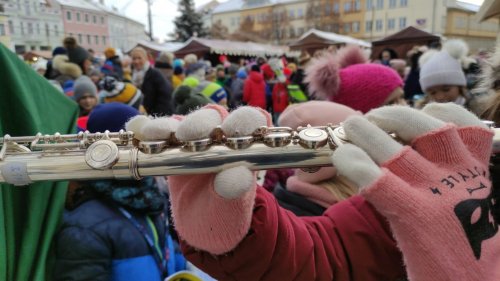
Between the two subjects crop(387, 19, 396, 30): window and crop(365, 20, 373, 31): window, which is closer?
crop(387, 19, 396, 30): window

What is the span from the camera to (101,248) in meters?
1.26

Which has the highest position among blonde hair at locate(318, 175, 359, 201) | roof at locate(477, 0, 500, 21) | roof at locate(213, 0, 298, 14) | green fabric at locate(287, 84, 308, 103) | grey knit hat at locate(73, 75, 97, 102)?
roof at locate(213, 0, 298, 14)

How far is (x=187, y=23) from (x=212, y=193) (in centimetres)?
3415

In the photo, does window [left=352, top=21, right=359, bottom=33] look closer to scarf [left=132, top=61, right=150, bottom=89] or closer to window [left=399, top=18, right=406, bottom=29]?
window [left=399, top=18, right=406, bottom=29]

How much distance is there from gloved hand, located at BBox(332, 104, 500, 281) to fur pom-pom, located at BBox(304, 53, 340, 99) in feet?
4.53

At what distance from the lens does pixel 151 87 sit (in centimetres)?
448

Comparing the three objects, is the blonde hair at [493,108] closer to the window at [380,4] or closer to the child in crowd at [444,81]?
the child in crowd at [444,81]

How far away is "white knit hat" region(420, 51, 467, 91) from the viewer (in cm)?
267

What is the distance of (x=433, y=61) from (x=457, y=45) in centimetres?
26

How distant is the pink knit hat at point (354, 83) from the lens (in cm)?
206

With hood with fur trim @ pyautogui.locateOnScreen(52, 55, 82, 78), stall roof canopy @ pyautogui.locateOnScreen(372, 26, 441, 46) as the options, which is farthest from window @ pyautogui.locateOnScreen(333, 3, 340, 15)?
hood with fur trim @ pyautogui.locateOnScreen(52, 55, 82, 78)

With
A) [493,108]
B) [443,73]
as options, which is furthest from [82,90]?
[493,108]

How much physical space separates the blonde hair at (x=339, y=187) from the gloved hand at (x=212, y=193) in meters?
0.68

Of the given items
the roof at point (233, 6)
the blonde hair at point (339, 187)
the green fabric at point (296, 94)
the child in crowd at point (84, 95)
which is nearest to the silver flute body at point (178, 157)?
the blonde hair at point (339, 187)
